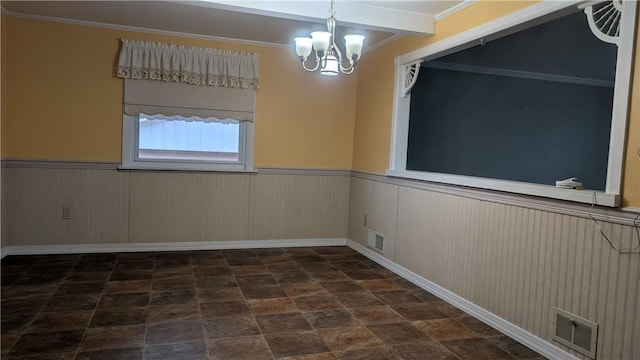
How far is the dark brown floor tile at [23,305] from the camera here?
305 cm

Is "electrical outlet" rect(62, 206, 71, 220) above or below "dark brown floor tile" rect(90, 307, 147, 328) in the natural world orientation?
above

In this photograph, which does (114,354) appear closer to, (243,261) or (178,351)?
(178,351)

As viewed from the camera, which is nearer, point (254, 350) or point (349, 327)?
point (254, 350)

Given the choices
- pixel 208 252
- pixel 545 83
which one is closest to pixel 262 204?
pixel 208 252

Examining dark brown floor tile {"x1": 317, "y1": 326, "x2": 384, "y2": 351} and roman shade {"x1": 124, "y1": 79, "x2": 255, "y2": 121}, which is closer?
dark brown floor tile {"x1": 317, "y1": 326, "x2": 384, "y2": 351}

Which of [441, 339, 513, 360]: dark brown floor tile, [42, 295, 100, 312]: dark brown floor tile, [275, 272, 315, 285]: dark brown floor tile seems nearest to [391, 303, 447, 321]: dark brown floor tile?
[441, 339, 513, 360]: dark brown floor tile

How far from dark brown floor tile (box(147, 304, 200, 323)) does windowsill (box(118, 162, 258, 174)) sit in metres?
1.96

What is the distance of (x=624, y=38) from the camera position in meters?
2.26

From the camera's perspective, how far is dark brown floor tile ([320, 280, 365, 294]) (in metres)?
3.79

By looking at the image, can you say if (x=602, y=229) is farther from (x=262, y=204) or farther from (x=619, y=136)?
(x=262, y=204)

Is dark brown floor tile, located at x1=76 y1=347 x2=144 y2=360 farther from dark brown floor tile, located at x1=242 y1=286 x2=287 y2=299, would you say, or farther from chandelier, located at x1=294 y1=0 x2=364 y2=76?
chandelier, located at x1=294 y1=0 x2=364 y2=76

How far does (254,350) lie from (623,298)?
198 cm

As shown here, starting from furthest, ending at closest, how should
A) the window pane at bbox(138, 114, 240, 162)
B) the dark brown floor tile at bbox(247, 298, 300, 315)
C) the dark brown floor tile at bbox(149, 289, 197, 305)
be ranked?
the window pane at bbox(138, 114, 240, 162)
the dark brown floor tile at bbox(149, 289, 197, 305)
the dark brown floor tile at bbox(247, 298, 300, 315)

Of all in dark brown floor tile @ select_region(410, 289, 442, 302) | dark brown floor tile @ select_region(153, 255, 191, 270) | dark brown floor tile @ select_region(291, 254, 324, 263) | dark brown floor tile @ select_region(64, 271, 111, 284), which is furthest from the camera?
dark brown floor tile @ select_region(291, 254, 324, 263)
